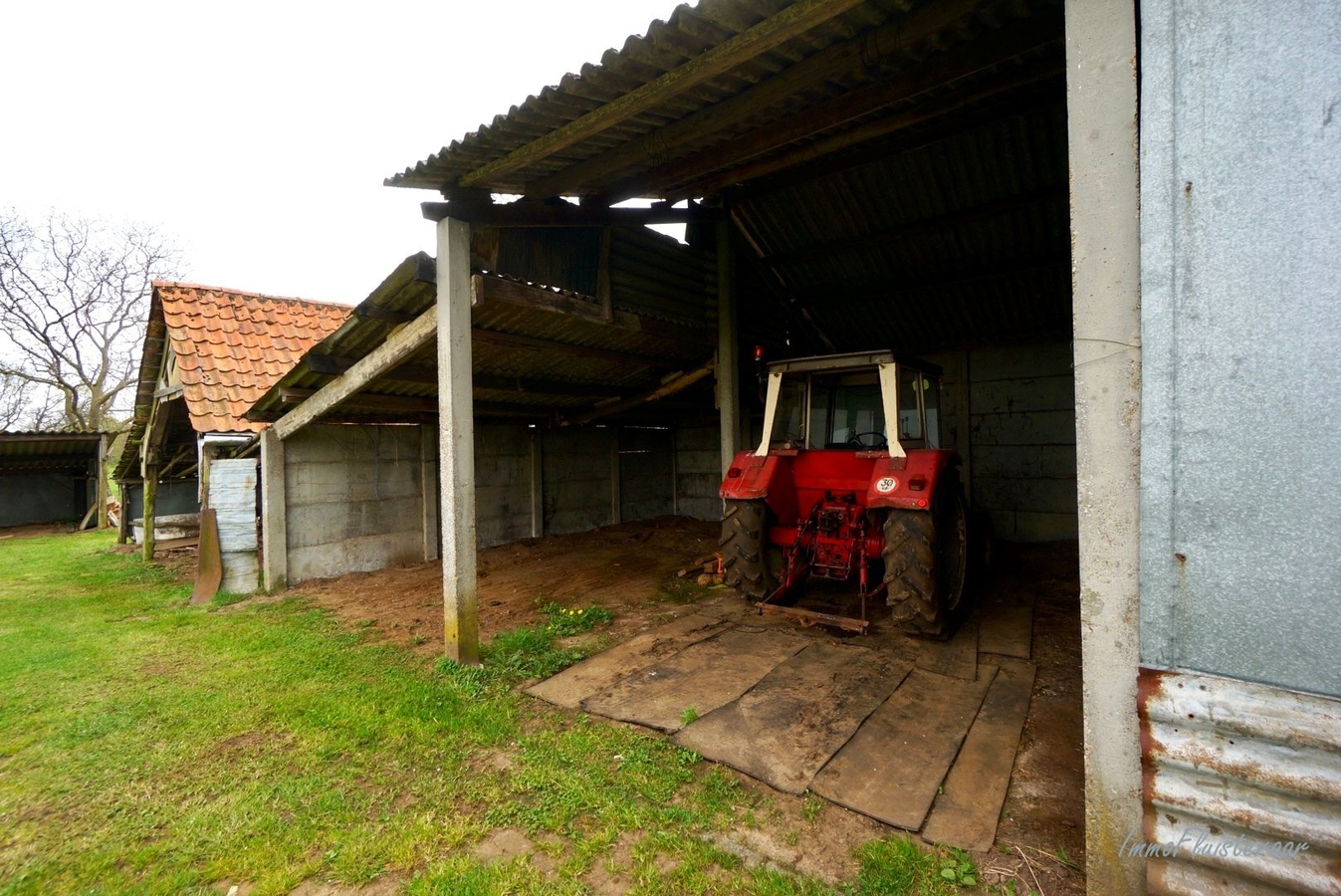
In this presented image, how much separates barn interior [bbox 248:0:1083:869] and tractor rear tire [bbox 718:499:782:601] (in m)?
1.24

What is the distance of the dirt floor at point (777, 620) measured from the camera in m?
1.97

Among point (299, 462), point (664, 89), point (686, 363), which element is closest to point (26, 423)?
point (299, 462)

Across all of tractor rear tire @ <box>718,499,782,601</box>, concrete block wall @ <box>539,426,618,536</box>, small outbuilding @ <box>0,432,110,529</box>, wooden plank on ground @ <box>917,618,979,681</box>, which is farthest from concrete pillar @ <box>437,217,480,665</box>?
small outbuilding @ <box>0,432,110,529</box>

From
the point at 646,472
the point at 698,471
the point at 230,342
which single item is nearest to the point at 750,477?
the point at 698,471

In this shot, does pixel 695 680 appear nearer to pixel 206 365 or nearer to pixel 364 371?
pixel 364 371

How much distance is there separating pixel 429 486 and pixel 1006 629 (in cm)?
675

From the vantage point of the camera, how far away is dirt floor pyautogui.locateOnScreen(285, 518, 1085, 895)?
197 centimetres

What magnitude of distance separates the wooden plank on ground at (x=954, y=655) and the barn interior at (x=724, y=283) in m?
0.42

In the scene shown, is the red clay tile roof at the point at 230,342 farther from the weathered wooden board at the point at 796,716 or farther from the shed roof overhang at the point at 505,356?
the weathered wooden board at the point at 796,716

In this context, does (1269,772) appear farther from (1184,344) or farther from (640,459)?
(640,459)

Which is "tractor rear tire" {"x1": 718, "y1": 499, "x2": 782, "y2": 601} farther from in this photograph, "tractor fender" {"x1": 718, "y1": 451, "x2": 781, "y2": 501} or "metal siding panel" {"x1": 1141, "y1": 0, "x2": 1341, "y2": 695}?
"metal siding panel" {"x1": 1141, "y1": 0, "x2": 1341, "y2": 695}

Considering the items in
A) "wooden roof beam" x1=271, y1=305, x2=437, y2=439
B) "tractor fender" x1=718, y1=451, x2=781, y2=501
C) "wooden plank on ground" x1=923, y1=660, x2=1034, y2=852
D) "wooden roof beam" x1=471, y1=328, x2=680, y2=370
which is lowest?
"wooden plank on ground" x1=923, y1=660, x2=1034, y2=852

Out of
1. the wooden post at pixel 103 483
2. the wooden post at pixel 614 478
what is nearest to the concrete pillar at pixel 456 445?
the wooden post at pixel 614 478

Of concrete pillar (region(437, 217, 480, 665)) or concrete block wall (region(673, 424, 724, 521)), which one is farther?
concrete block wall (region(673, 424, 724, 521))
